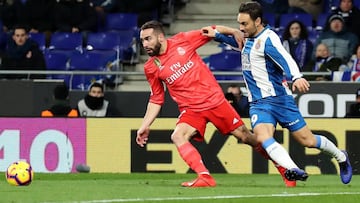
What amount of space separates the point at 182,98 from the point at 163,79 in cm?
30

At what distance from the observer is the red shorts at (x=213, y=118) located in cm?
1294

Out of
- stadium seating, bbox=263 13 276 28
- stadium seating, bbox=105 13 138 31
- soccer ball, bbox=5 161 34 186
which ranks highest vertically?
stadium seating, bbox=263 13 276 28

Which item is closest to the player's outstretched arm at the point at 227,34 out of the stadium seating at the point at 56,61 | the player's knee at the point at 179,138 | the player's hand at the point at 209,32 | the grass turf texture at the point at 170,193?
the player's hand at the point at 209,32

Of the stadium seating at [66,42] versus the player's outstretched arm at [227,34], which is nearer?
A: the player's outstretched arm at [227,34]

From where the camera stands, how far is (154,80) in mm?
13117

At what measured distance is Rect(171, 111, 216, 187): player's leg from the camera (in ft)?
41.1

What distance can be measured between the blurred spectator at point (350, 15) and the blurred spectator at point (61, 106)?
5.04 meters

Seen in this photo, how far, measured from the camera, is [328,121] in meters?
17.5

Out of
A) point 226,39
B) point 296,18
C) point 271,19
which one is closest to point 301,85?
point 226,39

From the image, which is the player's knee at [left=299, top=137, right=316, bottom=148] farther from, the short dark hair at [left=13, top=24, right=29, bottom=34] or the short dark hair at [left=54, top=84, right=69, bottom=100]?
the short dark hair at [left=13, top=24, right=29, bottom=34]

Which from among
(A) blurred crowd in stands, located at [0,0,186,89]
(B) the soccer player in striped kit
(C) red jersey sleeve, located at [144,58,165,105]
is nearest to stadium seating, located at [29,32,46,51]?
(A) blurred crowd in stands, located at [0,0,186,89]

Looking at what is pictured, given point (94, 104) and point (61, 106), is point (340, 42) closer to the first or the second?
point (94, 104)

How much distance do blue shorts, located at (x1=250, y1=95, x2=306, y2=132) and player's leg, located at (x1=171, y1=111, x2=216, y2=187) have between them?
717mm

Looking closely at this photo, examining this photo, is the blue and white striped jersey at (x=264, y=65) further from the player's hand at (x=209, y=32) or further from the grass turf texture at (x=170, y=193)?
the grass turf texture at (x=170, y=193)
